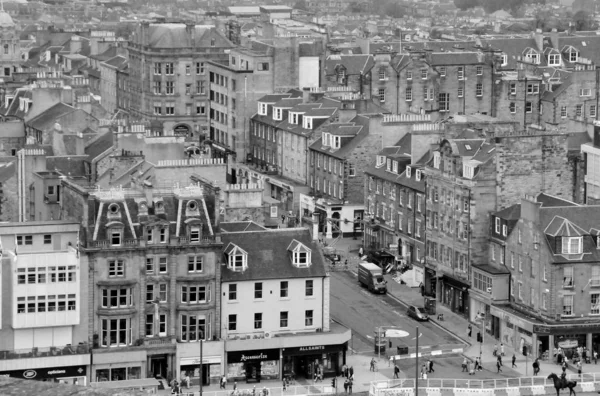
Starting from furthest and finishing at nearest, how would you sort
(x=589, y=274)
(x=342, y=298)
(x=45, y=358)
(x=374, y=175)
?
(x=374, y=175) < (x=342, y=298) < (x=589, y=274) < (x=45, y=358)

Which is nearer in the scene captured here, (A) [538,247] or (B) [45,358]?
(B) [45,358]

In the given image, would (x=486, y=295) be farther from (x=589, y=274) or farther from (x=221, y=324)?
(x=221, y=324)

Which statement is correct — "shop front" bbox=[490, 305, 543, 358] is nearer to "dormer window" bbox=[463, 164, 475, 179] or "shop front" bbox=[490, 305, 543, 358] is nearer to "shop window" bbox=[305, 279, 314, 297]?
"dormer window" bbox=[463, 164, 475, 179]

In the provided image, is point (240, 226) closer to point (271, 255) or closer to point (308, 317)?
point (271, 255)

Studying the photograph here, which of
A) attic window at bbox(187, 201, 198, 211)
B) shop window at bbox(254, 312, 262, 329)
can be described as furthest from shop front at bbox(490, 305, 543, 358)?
attic window at bbox(187, 201, 198, 211)

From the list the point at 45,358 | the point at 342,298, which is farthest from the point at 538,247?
the point at 45,358

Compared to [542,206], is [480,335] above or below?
below

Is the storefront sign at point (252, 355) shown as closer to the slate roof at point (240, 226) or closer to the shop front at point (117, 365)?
the shop front at point (117, 365)

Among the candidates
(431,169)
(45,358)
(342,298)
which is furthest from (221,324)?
(431,169)

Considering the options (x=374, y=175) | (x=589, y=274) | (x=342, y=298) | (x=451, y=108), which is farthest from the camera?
(x=451, y=108)
